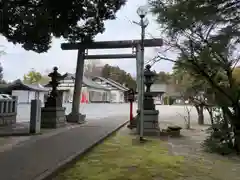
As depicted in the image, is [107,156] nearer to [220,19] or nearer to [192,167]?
[192,167]

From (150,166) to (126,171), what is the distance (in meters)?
0.63

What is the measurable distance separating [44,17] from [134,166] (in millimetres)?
4825

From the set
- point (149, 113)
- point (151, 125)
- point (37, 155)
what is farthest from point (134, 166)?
point (149, 113)

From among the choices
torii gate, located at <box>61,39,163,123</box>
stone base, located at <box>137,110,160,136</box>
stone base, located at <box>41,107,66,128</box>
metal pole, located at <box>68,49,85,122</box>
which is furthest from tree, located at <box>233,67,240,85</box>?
metal pole, located at <box>68,49,85,122</box>

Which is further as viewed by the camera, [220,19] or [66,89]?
[66,89]

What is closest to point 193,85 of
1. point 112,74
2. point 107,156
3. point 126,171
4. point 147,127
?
point 147,127

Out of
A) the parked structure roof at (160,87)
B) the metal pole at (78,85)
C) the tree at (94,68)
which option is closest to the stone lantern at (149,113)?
the metal pole at (78,85)

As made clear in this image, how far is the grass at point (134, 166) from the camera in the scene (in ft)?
16.0

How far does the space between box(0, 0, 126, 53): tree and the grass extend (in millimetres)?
3889

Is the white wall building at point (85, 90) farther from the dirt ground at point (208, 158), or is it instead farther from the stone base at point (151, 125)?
the dirt ground at point (208, 158)

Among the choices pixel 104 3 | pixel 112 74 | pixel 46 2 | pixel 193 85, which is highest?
pixel 112 74

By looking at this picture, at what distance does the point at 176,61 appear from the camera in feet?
25.9

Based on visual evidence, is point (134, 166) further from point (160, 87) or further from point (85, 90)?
point (160, 87)

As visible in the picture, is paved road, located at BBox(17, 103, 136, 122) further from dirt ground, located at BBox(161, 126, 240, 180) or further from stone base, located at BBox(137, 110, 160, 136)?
dirt ground, located at BBox(161, 126, 240, 180)
